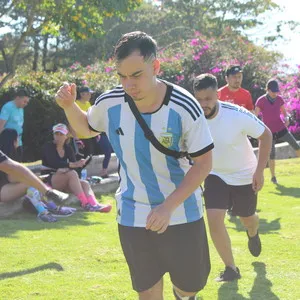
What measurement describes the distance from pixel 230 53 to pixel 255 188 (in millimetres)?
14416

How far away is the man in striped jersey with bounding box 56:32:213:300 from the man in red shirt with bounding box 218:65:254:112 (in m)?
5.76

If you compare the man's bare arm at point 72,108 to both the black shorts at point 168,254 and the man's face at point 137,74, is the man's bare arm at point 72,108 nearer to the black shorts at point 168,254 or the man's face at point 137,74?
the man's face at point 137,74

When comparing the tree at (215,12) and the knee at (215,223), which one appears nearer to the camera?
the knee at (215,223)

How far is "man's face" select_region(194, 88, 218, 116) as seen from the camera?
5.12 m

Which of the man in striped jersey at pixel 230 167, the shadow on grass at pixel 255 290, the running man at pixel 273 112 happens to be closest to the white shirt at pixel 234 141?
the man in striped jersey at pixel 230 167

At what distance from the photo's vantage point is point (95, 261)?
6.15 m

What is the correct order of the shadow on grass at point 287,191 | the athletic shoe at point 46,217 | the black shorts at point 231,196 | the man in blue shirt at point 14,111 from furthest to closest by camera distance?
the shadow on grass at point 287,191 < the man in blue shirt at point 14,111 < the athletic shoe at point 46,217 < the black shorts at point 231,196

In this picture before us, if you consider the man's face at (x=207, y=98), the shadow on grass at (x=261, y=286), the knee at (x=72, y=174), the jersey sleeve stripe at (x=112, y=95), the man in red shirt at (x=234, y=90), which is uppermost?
the jersey sleeve stripe at (x=112, y=95)

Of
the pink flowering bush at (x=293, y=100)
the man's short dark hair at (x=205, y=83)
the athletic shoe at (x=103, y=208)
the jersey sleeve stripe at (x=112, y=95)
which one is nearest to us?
the jersey sleeve stripe at (x=112, y=95)

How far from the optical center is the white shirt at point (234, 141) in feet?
17.9

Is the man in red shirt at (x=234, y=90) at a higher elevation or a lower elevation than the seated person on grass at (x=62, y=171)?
higher

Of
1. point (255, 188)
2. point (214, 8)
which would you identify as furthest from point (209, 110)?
point (214, 8)

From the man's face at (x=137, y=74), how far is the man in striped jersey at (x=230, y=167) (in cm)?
191

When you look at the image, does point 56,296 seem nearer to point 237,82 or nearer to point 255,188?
point 255,188
